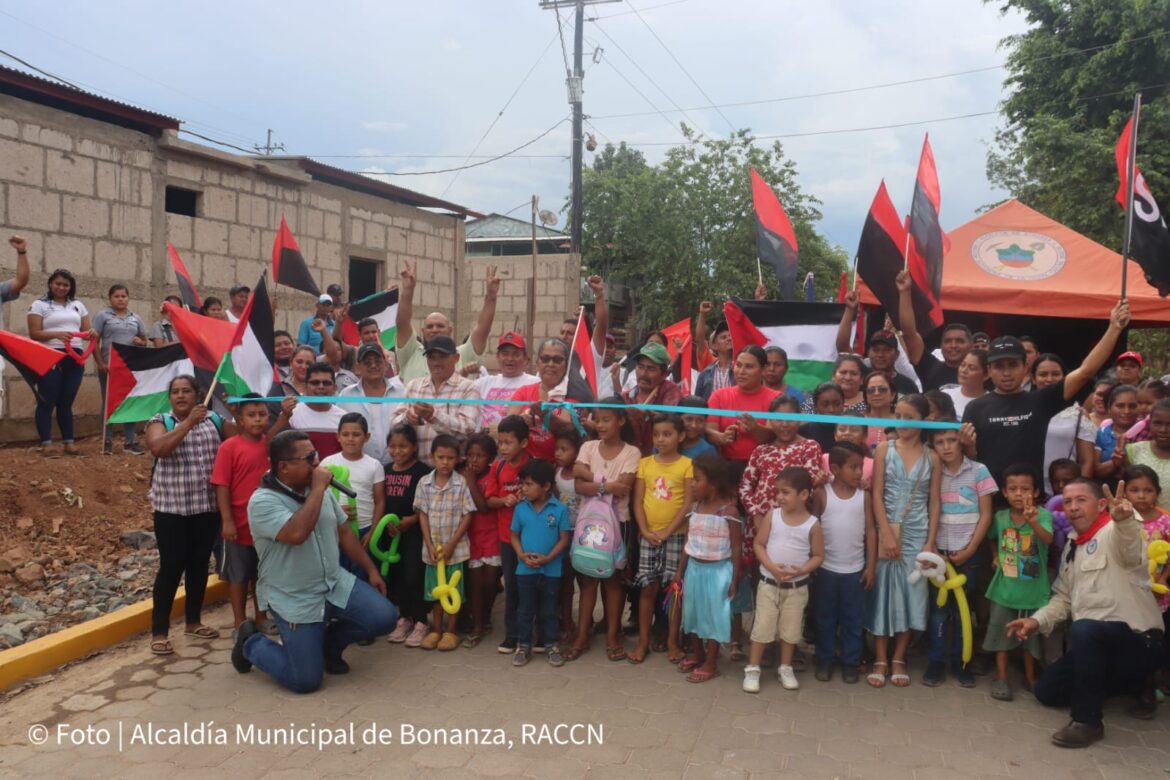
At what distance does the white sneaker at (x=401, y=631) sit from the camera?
17.3 ft

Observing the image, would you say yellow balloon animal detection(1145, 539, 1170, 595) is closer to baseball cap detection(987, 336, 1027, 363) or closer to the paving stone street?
the paving stone street

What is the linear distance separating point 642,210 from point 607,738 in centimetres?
2543

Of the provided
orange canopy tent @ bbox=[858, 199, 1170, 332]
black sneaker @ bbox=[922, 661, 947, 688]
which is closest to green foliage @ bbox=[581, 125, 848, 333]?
orange canopy tent @ bbox=[858, 199, 1170, 332]

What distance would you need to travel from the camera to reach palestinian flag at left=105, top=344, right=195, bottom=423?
543 cm

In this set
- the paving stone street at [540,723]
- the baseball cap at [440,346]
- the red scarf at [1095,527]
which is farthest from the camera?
the baseball cap at [440,346]

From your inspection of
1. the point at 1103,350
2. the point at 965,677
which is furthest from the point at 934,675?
the point at 1103,350

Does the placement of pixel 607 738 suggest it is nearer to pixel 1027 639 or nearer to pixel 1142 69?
pixel 1027 639

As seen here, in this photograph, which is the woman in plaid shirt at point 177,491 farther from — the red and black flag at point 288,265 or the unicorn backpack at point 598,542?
the red and black flag at point 288,265

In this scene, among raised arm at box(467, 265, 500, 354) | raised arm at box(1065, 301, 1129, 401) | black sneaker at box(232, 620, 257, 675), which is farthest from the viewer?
raised arm at box(467, 265, 500, 354)

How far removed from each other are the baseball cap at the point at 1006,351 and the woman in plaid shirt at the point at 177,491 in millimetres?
4397

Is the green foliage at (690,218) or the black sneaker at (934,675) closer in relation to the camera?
the black sneaker at (934,675)

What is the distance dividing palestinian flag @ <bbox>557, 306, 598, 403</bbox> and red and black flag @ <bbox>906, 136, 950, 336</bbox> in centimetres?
225

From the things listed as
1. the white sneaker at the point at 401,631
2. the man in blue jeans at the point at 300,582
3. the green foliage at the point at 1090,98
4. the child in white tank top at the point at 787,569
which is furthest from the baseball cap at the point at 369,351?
the green foliage at the point at 1090,98

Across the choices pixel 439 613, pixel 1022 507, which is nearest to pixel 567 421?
pixel 439 613
